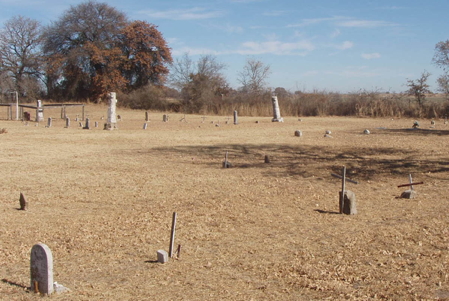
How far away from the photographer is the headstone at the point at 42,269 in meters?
4.14

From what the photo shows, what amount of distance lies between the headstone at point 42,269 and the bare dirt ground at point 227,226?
93mm

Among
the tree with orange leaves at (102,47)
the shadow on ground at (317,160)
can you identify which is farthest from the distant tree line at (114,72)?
the shadow on ground at (317,160)

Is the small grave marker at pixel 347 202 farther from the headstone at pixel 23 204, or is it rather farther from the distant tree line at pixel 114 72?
the distant tree line at pixel 114 72

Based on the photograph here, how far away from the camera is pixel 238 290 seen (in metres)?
4.39

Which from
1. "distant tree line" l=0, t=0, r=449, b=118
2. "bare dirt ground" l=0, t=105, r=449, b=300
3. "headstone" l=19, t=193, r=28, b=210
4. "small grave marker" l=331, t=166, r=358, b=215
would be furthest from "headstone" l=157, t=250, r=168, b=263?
"distant tree line" l=0, t=0, r=449, b=118

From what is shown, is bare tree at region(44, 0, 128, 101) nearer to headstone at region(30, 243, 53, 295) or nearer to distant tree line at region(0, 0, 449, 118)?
distant tree line at region(0, 0, 449, 118)

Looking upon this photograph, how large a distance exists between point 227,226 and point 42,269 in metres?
2.91

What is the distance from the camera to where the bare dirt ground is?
4.51 m

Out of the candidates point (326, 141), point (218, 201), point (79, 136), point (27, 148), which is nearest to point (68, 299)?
point (218, 201)

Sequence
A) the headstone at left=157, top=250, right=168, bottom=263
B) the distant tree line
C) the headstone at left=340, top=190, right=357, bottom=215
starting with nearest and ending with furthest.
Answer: the headstone at left=157, top=250, right=168, bottom=263
the headstone at left=340, top=190, right=357, bottom=215
the distant tree line

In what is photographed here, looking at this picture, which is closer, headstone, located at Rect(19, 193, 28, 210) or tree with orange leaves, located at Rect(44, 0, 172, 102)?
headstone, located at Rect(19, 193, 28, 210)

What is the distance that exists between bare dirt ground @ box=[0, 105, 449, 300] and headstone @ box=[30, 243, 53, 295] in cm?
9

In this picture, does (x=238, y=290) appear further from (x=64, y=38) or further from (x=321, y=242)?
(x=64, y=38)

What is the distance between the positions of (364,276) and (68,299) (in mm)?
2745
